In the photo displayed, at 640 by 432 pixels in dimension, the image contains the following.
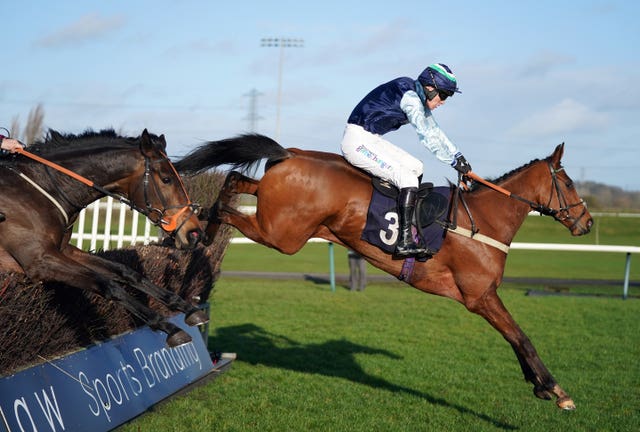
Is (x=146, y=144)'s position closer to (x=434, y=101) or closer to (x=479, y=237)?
(x=434, y=101)

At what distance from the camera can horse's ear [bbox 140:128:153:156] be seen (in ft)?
15.9

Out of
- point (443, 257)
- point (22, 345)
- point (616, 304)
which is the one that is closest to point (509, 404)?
point (443, 257)

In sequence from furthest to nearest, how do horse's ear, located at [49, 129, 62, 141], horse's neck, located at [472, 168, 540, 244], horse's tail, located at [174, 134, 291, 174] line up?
horse's neck, located at [472, 168, 540, 244] → horse's tail, located at [174, 134, 291, 174] → horse's ear, located at [49, 129, 62, 141]

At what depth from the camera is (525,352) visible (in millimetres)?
5355

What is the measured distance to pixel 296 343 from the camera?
862 centimetres

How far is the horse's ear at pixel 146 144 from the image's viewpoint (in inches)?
191

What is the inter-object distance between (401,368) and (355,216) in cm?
259

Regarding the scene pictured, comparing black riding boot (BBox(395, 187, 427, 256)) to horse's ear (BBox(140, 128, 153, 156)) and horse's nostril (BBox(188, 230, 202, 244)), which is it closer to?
horse's nostril (BBox(188, 230, 202, 244))

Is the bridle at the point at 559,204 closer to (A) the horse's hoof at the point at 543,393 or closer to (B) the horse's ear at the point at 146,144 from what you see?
(A) the horse's hoof at the point at 543,393

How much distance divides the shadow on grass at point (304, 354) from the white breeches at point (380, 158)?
6.65 ft

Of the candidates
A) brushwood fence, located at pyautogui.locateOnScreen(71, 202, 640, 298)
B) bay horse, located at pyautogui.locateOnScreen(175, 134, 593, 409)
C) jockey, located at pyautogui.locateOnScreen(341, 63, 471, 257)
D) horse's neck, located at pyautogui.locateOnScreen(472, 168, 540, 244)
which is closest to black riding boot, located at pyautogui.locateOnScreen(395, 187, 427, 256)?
jockey, located at pyautogui.locateOnScreen(341, 63, 471, 257)

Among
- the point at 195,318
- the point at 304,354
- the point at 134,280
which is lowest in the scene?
the point at 304,354

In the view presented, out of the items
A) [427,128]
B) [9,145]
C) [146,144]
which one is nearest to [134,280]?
[146,144]

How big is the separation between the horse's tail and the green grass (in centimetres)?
191
